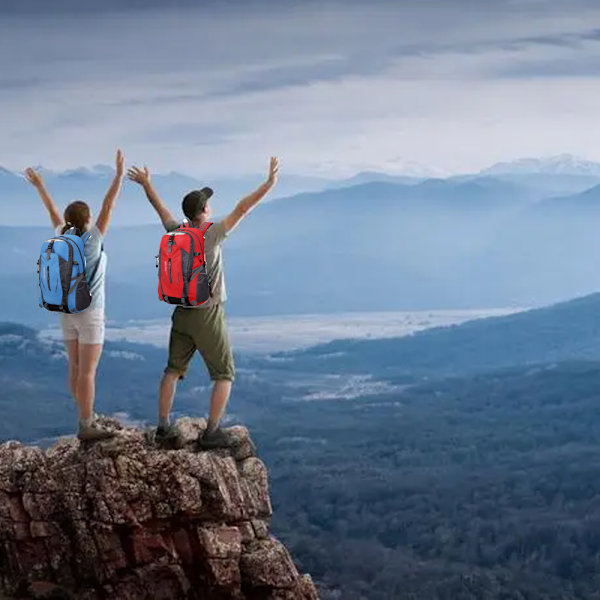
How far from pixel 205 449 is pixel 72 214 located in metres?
5.26

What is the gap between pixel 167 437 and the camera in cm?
2350

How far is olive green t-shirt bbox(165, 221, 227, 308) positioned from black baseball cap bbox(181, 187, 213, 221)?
0.36 metres

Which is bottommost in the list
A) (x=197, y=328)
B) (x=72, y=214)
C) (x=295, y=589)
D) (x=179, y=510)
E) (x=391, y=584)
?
(x=391, y=584)

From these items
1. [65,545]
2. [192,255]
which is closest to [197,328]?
[192,255]

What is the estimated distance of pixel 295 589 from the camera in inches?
897

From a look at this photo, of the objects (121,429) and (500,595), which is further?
(500,595)

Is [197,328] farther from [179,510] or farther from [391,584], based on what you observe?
[391,584]

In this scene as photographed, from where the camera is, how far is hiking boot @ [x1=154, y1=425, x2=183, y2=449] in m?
23.5

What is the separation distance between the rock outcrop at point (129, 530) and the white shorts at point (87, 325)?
1901 millimetres

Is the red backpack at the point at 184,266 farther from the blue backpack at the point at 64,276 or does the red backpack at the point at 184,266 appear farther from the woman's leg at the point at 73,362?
the woman's leg at the point at 73,362

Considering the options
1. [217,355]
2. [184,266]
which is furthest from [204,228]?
[217,355]

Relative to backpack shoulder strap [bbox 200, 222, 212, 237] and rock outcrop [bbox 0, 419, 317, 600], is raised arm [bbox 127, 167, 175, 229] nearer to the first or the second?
backpack shoulder strap [bbox 200, 222, 212, 237]

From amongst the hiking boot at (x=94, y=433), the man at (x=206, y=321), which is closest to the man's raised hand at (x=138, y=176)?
the man at (x=206, y=321)

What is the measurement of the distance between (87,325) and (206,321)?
2.04 meters
